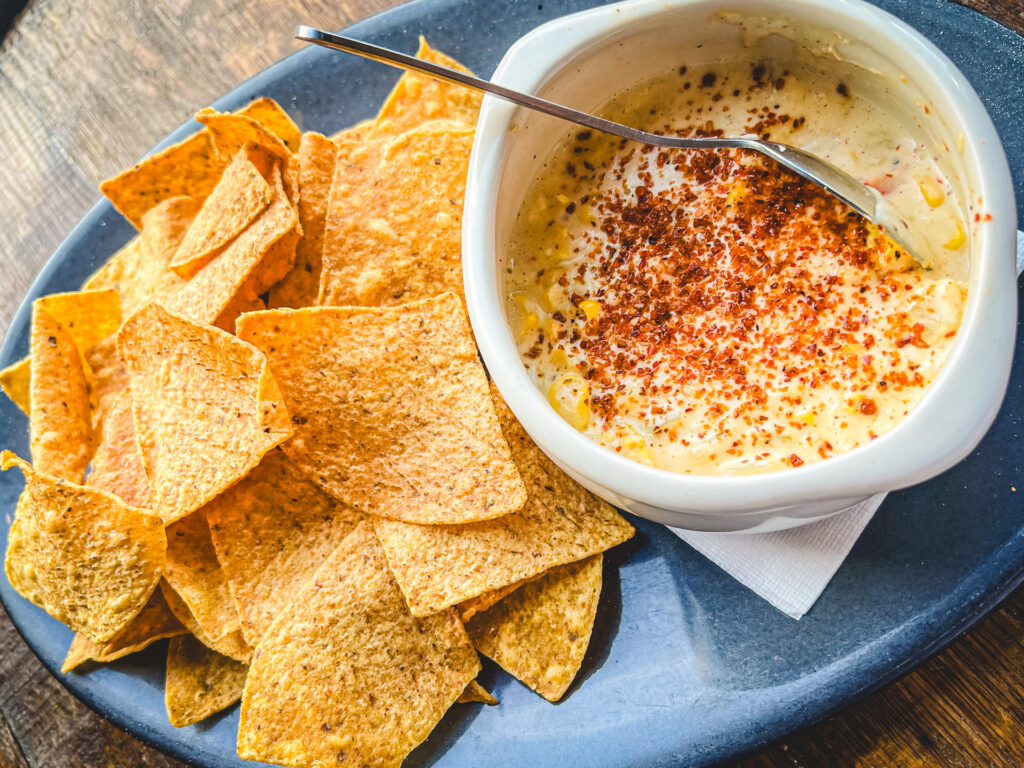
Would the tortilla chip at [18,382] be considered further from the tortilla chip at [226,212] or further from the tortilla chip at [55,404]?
the tortilla chip at [226,212]

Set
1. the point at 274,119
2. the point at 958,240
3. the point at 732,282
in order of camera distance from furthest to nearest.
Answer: the point at 274,119 < the point at 732,282 < the point at 958,240

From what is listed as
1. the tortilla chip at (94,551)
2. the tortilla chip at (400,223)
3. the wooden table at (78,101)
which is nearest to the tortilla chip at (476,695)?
the tortilla chip at (94,551)

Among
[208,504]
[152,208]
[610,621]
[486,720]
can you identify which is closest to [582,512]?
[610,621]

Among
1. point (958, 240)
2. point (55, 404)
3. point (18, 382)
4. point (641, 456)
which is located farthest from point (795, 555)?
point (18, 382)

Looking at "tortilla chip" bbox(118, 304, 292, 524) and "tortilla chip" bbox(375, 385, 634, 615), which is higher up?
"tortilla chip" bbox(118, 304, 292, 524)

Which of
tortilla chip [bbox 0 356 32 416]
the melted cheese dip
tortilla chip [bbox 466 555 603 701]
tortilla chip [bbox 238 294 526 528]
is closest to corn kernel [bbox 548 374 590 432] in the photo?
the melted cheese dip

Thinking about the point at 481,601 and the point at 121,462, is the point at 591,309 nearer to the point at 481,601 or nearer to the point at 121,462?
the point at 481,601

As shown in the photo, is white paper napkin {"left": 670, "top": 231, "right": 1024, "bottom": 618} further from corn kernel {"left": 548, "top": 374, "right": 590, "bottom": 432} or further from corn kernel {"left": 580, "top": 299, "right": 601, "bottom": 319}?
corn kernel {"left": 580, "top": 299, "right": 601, "bottom": 319}
